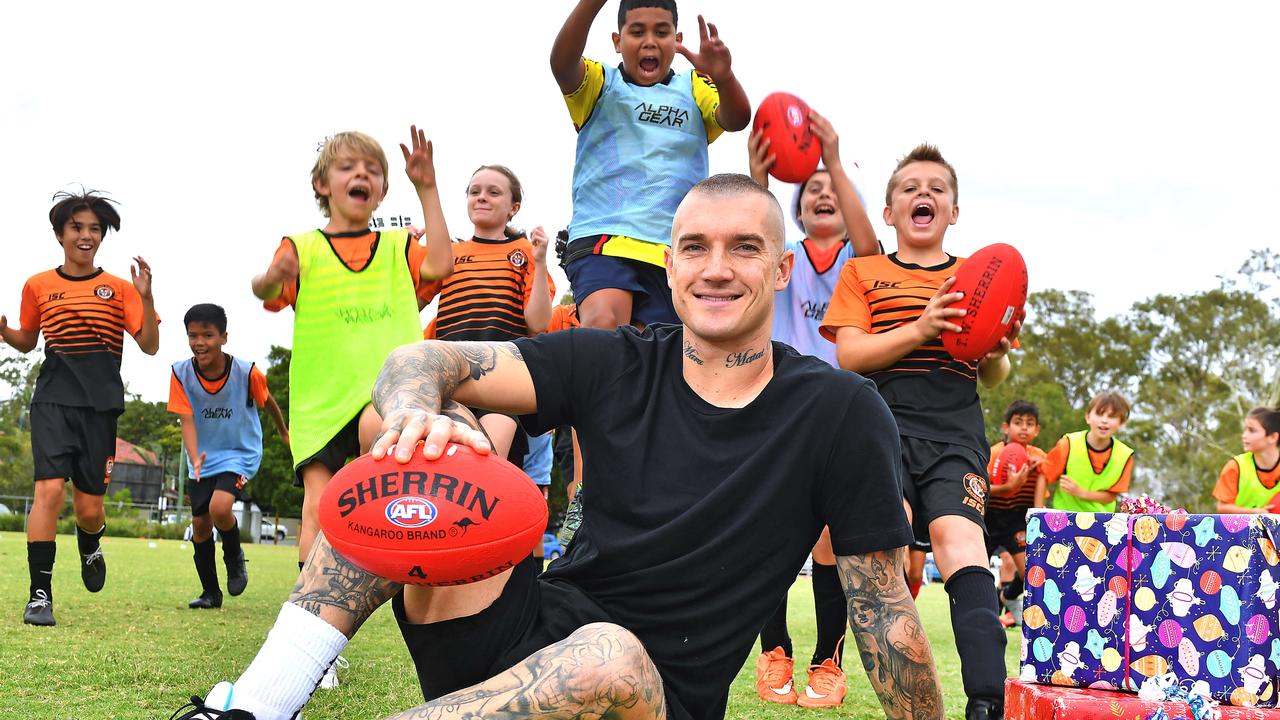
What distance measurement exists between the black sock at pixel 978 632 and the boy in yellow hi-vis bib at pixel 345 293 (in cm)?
259

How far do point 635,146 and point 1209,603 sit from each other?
10.6 feet

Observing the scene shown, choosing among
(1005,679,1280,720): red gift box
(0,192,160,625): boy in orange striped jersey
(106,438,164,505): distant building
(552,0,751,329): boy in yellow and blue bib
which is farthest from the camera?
(106,438,164,505): distant building

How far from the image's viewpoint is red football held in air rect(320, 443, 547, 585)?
212cm

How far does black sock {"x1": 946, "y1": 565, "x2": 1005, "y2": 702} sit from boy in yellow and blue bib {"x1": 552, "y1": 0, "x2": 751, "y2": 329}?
81.6 inches

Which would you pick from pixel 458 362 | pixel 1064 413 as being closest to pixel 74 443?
pixel 458 362

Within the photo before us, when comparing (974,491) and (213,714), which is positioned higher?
(974,491)

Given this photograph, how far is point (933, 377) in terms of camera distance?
4.42 metres

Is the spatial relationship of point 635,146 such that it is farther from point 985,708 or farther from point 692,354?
point 985,708

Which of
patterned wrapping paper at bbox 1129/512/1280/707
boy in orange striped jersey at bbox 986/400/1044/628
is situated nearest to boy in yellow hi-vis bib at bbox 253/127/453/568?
patterned wrapping paper at bbox 1129/512/1280/707

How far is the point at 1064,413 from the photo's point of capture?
39000mm

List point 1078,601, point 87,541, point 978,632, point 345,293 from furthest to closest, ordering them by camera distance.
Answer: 1. point 87,541
2. point 345,293
3. point 1078,601
4. point 978,632

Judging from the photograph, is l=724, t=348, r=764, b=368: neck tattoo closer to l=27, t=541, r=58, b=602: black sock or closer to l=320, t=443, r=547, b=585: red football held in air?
l=320, t=443, r=547, b=585: red football held in air

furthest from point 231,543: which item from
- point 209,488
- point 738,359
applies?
point 738,359

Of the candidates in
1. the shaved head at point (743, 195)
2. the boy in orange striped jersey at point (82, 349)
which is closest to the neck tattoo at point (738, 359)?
the shaved head at point (743, 195)
